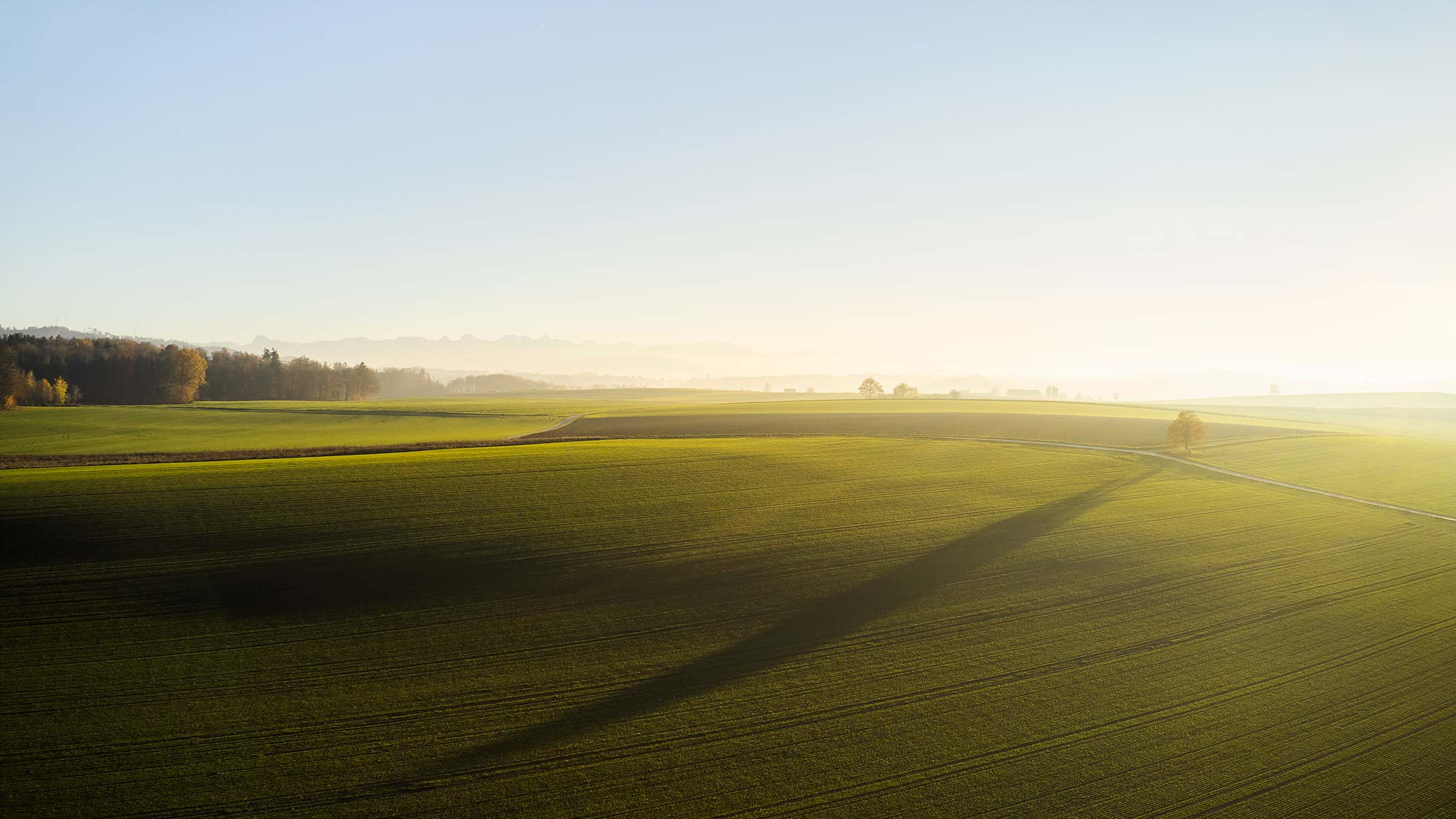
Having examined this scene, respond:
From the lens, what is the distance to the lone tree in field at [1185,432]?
178ft

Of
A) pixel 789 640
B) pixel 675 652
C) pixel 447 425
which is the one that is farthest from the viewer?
pixel 447 425

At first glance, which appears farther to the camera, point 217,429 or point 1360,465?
point 217,429

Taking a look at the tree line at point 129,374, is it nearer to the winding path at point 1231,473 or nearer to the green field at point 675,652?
the green field at point 675,652

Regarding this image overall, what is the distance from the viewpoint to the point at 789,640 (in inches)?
781

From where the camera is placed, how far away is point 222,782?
1323 cm

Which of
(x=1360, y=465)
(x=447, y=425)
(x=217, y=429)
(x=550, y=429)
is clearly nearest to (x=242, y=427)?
(x=217, y=429)

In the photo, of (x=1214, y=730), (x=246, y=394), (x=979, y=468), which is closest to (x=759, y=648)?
(x=1214, y=730)

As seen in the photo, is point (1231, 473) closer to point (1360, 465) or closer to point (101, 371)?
point (1360, 465)

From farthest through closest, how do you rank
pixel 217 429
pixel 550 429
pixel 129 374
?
pixel 129 374 < pixel 550 429 < pixel 217 429

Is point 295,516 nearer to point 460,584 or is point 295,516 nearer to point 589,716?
point 460,584

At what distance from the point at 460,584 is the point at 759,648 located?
10.5 m

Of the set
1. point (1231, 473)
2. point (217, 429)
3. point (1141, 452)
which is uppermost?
point (217, 429)

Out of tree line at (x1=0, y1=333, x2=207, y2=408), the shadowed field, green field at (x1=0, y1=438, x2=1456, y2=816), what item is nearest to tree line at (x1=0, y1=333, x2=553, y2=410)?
tree line at (x1=0, y1=333, x2=207, y2=408)

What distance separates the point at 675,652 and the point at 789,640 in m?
3.59
